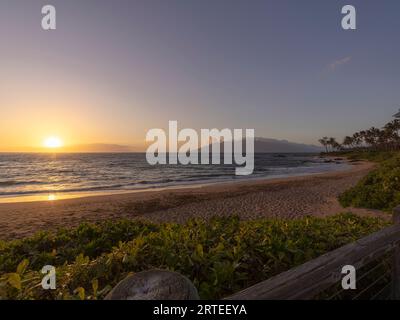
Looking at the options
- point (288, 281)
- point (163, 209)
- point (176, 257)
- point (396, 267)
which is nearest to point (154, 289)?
point (288, 281)

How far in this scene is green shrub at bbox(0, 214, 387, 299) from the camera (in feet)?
8.61

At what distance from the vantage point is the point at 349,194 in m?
14.1

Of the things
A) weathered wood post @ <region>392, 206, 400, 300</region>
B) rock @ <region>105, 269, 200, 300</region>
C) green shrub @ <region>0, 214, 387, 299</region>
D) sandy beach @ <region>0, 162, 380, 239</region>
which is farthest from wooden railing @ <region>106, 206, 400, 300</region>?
sandy beach @ <region>0, 162, 380, 239</region>

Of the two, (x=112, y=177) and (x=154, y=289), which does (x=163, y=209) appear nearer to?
(x=154, y=289)

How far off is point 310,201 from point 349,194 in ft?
8.93

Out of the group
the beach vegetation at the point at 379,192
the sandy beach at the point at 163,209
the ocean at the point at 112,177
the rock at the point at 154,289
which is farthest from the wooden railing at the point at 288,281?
the ocean at the point at 112,177

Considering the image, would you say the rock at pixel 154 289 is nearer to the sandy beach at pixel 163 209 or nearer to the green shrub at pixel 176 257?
the green shrub at pixel 176 257

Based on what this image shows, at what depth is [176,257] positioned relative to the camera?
10.1 ft

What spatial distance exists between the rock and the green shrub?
897 mm

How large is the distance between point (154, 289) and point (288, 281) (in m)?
0.84

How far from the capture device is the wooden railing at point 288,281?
144 centimetres

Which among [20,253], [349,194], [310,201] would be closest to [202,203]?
[310,201]

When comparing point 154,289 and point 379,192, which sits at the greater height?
point 154,289
